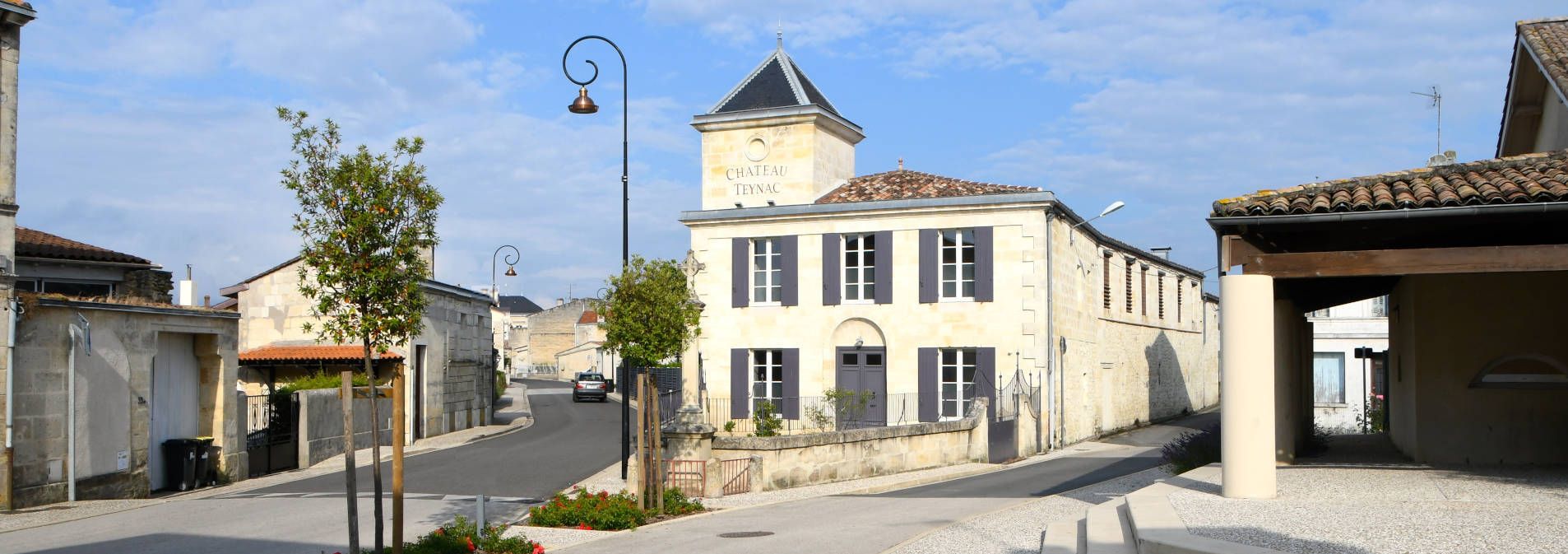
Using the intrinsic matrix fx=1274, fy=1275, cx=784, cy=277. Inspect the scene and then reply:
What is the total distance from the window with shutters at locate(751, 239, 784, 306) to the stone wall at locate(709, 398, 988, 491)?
6463mm

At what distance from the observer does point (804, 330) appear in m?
29.0

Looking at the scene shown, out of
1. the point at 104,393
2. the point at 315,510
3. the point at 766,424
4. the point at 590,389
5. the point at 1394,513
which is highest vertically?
the point at 104,393

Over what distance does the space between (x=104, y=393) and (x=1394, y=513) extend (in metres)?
16.4

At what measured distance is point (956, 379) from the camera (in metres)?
27.9

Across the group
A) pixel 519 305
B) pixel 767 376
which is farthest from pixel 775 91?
pixel 519 305

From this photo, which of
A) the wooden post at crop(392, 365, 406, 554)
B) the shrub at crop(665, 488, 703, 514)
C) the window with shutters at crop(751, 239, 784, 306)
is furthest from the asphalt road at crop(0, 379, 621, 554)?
the window with shutters at crop(751, 239, 784, 306)

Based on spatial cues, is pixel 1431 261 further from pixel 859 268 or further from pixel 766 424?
pixel 859 268

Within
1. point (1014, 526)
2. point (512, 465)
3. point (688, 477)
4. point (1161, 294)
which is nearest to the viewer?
point (1014, 526)

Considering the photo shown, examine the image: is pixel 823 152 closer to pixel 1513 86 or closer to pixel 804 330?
pixel 804 330

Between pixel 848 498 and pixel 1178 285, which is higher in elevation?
pixel 1178 285

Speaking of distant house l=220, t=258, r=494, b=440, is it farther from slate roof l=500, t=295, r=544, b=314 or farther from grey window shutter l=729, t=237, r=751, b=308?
slate roof l=500, t=295, r=544, b=314

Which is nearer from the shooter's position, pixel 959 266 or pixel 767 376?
pixel 959 266

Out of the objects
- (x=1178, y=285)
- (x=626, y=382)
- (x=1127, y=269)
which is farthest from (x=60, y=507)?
(x=1178, y=285)

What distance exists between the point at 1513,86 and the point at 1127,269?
17.3m
